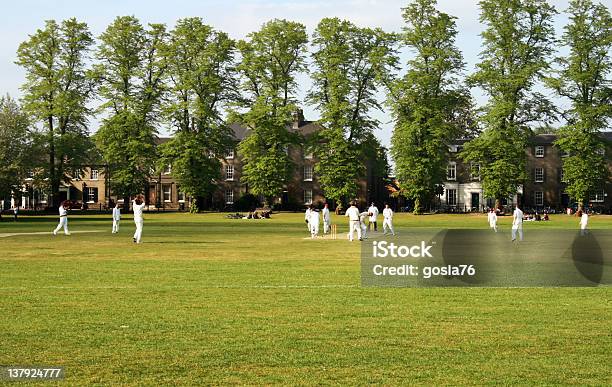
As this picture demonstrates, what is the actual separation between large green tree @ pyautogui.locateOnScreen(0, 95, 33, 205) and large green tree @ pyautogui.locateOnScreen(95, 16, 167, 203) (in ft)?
46.1

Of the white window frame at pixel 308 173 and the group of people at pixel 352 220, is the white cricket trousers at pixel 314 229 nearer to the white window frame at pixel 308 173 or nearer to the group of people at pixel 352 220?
the group of people at pixel 352 220

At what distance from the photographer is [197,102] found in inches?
3494

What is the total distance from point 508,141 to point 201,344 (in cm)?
7552

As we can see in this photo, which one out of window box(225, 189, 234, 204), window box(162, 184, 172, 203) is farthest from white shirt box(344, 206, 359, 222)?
window box(162, 184, 172, 203)

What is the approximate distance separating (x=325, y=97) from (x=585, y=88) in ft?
88.5

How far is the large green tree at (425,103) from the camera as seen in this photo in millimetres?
85688

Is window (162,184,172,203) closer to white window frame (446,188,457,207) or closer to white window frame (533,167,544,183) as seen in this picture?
white window frame (446,188,457,207)

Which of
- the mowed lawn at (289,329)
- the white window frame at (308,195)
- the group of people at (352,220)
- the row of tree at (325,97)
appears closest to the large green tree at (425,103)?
the row of tree at (325,97)

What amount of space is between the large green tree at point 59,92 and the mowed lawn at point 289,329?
221ft

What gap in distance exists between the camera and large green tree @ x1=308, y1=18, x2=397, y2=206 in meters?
87.6

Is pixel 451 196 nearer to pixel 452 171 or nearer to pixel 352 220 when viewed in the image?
pixel 452 171

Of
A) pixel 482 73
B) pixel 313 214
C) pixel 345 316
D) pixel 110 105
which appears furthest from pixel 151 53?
pixel 345 316

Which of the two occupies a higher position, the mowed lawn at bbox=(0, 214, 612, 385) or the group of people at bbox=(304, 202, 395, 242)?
the group of people at bbox=(304, 202, 395, 242)

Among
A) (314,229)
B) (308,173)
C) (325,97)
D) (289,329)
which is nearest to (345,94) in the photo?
(325,97)
